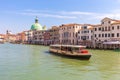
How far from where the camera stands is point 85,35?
206 ft

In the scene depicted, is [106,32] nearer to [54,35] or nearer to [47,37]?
[54,35]

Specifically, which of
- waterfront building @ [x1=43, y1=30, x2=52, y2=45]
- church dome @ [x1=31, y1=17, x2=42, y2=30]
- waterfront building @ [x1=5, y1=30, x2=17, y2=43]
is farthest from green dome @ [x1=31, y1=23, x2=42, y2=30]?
waterfront building @ [x1=5, y1=30, x2=17, y2=43]

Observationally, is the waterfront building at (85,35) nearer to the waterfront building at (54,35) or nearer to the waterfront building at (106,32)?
the waterfront building at (106,32)

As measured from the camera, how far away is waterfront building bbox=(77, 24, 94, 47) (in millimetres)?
60459

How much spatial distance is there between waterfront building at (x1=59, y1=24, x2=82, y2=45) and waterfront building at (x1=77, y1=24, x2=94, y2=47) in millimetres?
1593

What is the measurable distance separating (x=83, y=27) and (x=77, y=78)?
49798 mm

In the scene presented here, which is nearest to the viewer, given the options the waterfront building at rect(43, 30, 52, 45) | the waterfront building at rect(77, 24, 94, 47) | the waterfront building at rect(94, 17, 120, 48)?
the waterfront building at rect(94, 17, 120, 48)

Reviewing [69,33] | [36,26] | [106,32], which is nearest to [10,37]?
[36,26]

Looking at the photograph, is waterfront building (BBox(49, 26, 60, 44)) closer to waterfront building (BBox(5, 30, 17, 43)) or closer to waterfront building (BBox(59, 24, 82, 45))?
waterfront building (BBox(59, 24, 82, 45))

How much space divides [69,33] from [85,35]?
28.7 ft

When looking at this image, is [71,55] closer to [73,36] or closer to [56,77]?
[56,77]

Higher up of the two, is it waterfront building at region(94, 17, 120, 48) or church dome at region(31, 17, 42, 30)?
church dome at region(31, 17, 42, 30)

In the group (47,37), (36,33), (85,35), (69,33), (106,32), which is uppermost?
(36,33)

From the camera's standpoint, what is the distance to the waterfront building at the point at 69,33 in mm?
67312
